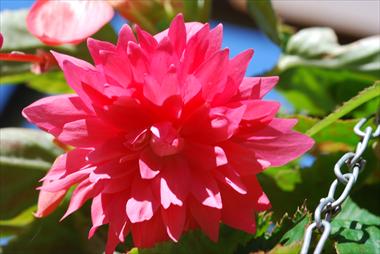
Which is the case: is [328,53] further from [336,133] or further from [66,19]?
[66,19]

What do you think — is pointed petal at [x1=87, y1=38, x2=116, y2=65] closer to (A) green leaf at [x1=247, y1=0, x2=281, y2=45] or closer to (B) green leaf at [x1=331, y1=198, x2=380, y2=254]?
(B) green leaf at [x1=331, y1=198, x2=380, y2=254]

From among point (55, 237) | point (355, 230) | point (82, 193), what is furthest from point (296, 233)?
point (55, 237)

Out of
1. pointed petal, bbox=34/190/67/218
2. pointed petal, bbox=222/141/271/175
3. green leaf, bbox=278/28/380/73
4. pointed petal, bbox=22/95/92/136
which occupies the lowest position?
green leaf, bbox=278/28/380/73

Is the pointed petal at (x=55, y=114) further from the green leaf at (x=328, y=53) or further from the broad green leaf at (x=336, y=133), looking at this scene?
the green leaf at (x=328, y=53)

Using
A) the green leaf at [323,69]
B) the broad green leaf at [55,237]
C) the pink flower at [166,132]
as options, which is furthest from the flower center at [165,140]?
the green leaf at [323,69]

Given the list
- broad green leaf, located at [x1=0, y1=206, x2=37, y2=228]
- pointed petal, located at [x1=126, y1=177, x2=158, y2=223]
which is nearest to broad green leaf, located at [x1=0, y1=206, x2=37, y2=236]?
broad green leaf, located at [x1=0, y1=206, x2=37, y2=228]

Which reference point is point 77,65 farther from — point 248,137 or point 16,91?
point 16,91
